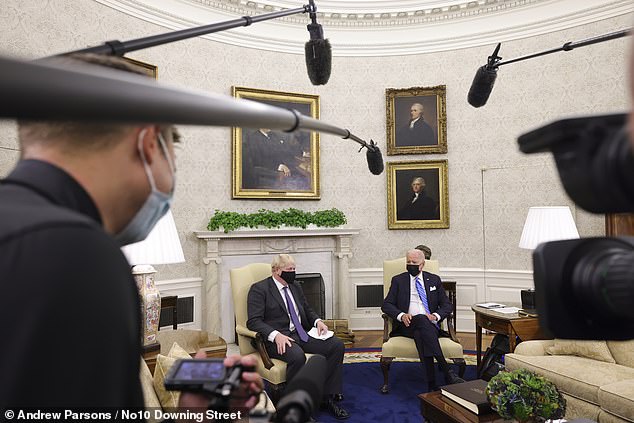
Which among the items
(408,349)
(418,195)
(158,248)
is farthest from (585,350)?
(418,195)

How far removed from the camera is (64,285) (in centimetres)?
52

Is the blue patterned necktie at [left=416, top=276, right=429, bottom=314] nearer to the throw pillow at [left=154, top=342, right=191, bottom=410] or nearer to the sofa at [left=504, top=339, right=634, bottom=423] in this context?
the sofa at [left=504, top=339, right=634, bottom=423]

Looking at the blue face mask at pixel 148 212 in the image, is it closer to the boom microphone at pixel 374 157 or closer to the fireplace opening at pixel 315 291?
the boom microphone at pixel 374 157

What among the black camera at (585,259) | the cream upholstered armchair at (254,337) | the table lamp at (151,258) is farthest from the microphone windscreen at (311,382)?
the cream upholstered armchair at (254,337)

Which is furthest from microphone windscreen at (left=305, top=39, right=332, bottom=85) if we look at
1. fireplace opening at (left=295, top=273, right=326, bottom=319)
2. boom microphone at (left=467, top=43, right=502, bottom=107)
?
fireplace opening at (left=295, top=273, right=326, bottom=319)

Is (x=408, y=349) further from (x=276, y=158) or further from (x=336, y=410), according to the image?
(x=276, y=158)

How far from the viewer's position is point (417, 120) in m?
7.52

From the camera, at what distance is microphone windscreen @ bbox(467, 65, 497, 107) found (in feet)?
8.64

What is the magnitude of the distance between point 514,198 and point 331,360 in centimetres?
450

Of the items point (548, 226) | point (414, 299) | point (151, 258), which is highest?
point (548, 226)

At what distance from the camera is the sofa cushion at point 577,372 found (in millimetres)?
3418

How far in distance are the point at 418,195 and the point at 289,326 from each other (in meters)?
3.89

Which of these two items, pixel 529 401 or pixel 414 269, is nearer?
pixel 529 401

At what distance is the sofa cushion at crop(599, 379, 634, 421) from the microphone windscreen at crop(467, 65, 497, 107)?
2361 millimetres
